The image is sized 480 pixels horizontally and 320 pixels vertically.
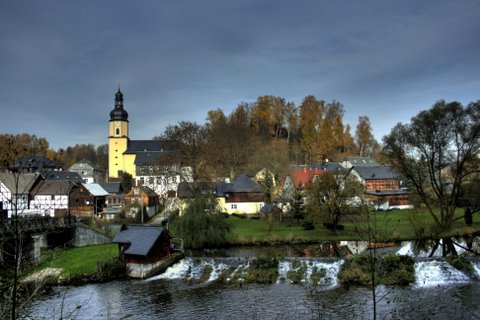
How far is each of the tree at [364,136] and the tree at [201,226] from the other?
259ft

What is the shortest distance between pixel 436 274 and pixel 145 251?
18220 millimetres

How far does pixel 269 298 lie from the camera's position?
2264cm

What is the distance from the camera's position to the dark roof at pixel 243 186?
59906 mm

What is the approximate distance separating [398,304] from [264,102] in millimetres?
80767

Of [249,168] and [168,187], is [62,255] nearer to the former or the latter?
[168,187]

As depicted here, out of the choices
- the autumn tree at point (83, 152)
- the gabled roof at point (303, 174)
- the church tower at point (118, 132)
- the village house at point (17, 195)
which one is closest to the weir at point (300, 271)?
the village house at point (17, 195)

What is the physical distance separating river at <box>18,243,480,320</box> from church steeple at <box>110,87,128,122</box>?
3127 inches

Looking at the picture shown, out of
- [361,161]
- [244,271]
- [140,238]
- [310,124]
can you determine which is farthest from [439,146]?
[361,161]

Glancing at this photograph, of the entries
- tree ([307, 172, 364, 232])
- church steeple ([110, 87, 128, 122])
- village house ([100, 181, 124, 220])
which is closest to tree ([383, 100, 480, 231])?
tree ([307, 172, 364, 232])

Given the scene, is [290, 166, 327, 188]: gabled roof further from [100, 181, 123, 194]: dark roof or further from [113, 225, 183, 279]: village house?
[113, 225, 183, 279]: village house

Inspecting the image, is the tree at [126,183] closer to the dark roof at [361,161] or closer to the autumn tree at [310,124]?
the autumn tree at [310,124]

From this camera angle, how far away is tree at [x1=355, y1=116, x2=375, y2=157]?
110 metres

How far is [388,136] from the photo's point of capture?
147 ft

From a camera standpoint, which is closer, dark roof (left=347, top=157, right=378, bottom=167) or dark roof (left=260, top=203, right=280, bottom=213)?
dark roof (left=260, top=203, right=280, bottom=213)
